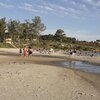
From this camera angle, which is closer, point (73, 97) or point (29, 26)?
point (73, 97)

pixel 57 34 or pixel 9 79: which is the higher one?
pixel 57 34

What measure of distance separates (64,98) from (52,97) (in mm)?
523

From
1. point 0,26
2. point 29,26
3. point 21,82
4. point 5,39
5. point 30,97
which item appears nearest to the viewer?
point 30,97

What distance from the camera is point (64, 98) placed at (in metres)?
A: 13.1

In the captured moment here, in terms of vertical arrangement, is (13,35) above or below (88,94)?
above

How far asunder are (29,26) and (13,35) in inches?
608

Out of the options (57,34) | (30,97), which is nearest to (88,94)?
(30,97)

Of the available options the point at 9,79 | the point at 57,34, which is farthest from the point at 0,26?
the point at 9,79

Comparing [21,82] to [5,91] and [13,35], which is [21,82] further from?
[13,35]

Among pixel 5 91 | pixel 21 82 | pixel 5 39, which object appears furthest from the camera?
pixel 5 39

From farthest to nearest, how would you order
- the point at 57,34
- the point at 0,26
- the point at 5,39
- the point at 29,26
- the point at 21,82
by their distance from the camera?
the point at 57,34
the point at 29,26
the point at 5,39
the point at 0,26
the point at 21,82

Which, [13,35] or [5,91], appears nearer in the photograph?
[5,91]

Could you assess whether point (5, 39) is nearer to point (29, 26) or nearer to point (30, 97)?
point (29, 26)

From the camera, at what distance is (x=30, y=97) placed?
12953 millimetres
